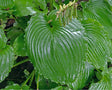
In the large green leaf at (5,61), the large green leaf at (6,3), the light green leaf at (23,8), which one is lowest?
the large green leaf at (5,61)

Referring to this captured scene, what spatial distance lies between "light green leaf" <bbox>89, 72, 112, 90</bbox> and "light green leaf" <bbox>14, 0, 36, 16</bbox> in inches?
24.7

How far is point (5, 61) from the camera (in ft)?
2.65

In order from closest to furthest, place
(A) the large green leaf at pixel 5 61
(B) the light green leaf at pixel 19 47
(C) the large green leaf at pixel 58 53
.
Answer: (C) the large green leaf at pixel 58 53 → (A) the large green leaf at pixel 5 61 → (B) the light green leaf at pixel 19 47

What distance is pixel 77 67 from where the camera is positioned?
2.29 ft

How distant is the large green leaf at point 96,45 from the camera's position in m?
0.81

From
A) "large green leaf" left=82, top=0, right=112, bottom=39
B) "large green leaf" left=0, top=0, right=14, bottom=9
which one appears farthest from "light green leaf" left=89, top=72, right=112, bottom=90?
"large green leaf" left=0, top=0, right=14, bottom=9

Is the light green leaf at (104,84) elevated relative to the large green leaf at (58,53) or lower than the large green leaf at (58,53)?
lower

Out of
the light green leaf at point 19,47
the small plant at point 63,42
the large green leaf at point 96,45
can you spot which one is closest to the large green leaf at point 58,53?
the small plant at point 63,42

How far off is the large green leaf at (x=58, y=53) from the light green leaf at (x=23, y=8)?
141mm

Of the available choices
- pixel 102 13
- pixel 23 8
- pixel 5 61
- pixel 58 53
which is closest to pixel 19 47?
pixel 5 61

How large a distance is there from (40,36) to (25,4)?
254mm

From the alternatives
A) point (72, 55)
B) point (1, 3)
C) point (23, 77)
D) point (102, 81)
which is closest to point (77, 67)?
point (72, 55)

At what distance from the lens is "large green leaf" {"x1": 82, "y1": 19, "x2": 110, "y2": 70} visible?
809 mm

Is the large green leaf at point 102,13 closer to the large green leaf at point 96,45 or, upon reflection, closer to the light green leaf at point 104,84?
the large green leaf at point 96,45
